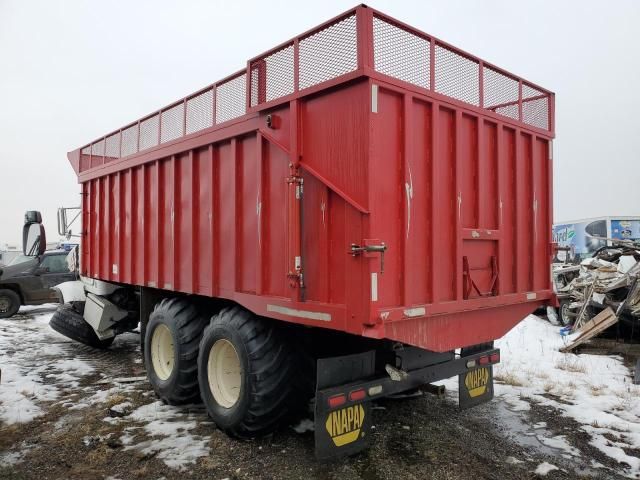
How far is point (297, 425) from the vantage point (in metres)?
4.66

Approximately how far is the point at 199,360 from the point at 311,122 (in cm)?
265

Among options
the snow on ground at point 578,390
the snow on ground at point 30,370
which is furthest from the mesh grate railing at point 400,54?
the snow on ground at point 30,370

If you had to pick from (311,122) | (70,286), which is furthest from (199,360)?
(70,286)

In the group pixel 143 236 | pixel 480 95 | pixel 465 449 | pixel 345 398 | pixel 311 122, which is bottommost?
pixel 465 449

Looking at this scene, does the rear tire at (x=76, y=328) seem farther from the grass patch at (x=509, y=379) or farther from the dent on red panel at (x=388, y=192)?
the dent on red panel at (x=388, y=192)

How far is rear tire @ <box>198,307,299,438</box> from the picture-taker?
403 centimetres

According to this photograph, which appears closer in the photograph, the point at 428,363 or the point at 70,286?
the point at 428,363

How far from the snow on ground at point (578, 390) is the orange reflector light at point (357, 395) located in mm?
1944

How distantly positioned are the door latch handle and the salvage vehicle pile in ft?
Answer: 20.8

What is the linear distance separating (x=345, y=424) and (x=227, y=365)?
4.99 ft

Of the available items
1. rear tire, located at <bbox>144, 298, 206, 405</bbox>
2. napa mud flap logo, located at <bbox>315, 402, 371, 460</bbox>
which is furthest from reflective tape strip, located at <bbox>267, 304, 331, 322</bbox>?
rear tire, located at <bbox>144, 298, 206, 405</bbox>

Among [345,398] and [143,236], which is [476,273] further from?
[143,236]

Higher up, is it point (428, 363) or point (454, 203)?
point (454, 203)

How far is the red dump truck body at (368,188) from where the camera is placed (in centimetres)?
331
